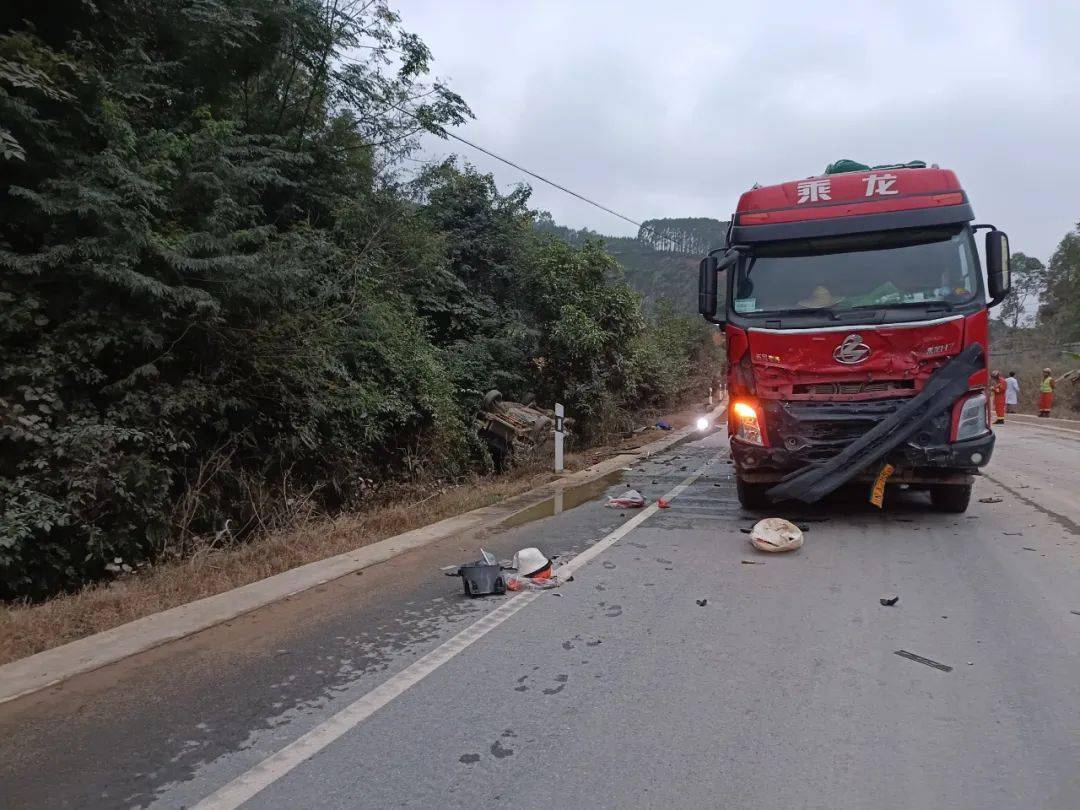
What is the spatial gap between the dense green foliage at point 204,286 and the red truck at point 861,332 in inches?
180

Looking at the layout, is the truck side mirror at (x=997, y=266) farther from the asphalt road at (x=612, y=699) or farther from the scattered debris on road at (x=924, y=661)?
the scattered debris on road at (x=924, y=661)

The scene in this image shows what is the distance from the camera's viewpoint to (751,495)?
8.30 meters

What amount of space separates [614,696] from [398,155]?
36.0ft

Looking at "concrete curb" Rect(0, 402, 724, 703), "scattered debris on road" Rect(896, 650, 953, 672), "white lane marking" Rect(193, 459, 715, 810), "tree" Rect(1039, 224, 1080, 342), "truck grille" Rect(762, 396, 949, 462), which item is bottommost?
"scattered debris on road" Rect(896, 650, 953, 672)

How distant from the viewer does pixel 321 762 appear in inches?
124

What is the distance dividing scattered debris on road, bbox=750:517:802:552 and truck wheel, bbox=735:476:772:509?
4.81ft

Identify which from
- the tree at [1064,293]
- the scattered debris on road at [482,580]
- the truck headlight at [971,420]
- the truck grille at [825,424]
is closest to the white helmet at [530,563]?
the scattered debris on road at [482,580]

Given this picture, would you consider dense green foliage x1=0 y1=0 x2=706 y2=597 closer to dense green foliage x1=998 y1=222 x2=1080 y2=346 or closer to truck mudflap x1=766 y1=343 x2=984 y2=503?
truck mudflap x1=766 y1=343 x2=984 y2=503

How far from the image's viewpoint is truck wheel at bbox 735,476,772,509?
8.24 metres

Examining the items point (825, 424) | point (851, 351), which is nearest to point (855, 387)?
point (851, 351)

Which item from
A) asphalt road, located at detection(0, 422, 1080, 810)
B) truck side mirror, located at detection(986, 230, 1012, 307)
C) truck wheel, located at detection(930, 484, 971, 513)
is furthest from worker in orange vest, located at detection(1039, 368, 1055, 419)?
asphalt road, located at detection(0, 422, 1080, 810)

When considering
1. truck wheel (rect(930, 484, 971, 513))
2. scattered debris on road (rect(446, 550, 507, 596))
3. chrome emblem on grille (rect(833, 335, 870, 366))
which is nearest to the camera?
scattered debris on road (rect(446, 550, 507, 596))

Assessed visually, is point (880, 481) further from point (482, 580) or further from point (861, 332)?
point (482, 580)

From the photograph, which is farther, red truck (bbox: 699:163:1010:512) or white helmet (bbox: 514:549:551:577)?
red truck (bbox: 699:163:1010:512)
